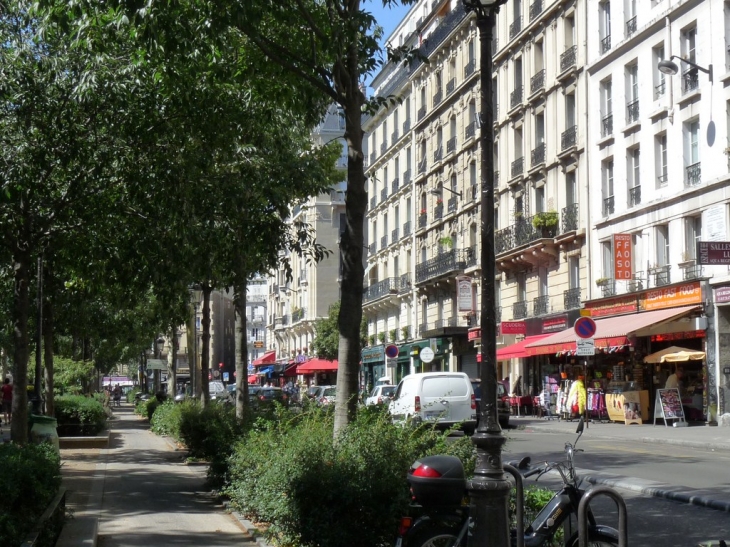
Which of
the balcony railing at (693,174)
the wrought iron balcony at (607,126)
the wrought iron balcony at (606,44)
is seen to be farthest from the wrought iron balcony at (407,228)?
the balcony railing at (693,174)

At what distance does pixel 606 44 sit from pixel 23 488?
32104mm

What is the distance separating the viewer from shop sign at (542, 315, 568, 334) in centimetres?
3957

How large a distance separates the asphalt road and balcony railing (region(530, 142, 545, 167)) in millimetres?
16409

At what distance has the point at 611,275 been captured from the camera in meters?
36.7

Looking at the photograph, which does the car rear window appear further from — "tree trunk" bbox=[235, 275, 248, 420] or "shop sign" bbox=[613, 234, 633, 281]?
"shop sign" bbox=[613, 234, 633, 281]

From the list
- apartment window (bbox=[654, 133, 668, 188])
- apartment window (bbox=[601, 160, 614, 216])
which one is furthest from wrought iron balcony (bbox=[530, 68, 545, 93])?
apartment window (bbox=[654, 133, 668, 188])

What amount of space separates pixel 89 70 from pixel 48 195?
7.62ft

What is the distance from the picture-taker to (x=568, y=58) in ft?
130

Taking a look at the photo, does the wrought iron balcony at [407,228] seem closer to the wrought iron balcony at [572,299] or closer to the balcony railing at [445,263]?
the balcony railing at [445,263]

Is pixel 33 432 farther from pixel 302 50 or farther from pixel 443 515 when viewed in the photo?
pixel 443 515

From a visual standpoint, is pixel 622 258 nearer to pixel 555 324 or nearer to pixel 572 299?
pixel 572 299

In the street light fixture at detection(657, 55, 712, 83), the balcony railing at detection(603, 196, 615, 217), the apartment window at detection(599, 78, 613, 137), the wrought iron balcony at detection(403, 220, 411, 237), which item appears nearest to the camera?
the street light fixture at detection(657, 55, 712, 83)

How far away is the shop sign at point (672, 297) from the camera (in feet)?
100

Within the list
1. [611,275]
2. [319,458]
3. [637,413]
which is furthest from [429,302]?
[319,458]
